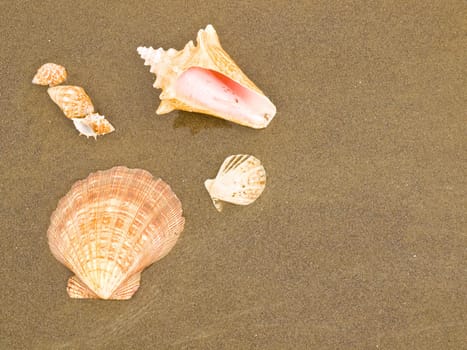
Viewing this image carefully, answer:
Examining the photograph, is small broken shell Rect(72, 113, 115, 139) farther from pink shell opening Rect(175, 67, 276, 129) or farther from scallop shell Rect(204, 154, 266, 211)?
scallop shell Rect(204, 154, 266, 211)

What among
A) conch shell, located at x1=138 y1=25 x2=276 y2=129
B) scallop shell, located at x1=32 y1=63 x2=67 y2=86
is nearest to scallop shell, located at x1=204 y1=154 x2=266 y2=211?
conch shell, located at x1=138 y1=25 x2=276 y2=129

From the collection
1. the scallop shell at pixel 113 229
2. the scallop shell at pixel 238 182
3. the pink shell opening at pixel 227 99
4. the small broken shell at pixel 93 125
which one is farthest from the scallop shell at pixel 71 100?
the scallop shell at pixel 238 182

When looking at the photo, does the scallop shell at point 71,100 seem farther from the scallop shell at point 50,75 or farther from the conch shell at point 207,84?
the conch shell at point 207,84

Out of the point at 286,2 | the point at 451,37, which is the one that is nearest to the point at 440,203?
the point at 451,37

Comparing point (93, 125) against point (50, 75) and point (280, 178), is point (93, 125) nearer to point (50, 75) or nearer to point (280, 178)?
point (50, 75)

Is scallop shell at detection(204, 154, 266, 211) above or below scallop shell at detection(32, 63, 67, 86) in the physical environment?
below

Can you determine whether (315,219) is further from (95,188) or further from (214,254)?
(95,188)
